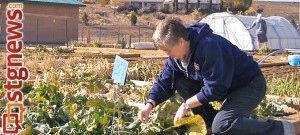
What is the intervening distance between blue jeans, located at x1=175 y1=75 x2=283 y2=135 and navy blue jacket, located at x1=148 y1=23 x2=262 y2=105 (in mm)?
67

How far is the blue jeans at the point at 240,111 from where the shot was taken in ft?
14.3

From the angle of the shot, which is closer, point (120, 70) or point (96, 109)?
point (120, 70)

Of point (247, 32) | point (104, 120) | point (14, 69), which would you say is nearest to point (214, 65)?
point (104, 120)

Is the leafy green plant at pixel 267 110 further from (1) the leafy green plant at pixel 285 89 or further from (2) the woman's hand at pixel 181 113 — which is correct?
(2) the woman's hand at pixel 181 113

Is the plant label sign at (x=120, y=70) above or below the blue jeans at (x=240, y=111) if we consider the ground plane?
above

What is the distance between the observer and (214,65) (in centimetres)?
414

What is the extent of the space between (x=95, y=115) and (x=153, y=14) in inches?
2222

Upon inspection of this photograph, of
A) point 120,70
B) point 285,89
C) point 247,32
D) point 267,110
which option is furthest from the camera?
point 247,32

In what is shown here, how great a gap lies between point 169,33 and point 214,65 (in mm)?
401

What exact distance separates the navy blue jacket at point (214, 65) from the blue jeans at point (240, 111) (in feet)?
0.22

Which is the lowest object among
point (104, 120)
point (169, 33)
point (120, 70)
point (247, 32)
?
point (247, 32)

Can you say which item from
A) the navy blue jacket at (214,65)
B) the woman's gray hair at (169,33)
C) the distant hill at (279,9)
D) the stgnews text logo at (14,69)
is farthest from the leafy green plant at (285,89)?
the distant hill at (279,9)

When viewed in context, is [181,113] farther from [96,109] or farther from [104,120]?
[96,109]

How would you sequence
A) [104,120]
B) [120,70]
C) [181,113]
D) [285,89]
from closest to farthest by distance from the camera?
1. [181,113]
2. [104,120]
3. [120,70]
4. [285,89]
